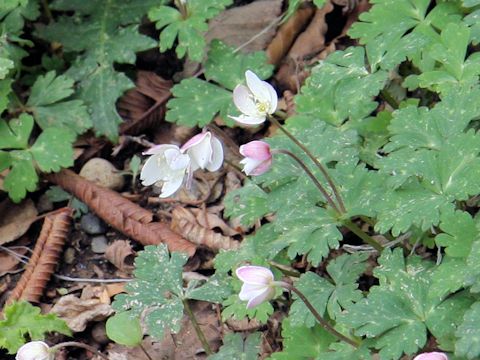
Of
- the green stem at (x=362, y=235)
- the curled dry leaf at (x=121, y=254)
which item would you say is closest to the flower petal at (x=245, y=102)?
the green stem at (x=362, y=235)

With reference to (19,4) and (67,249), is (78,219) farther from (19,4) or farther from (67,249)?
(19,4)

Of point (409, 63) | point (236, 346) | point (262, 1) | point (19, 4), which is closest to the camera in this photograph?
point (236, 346)

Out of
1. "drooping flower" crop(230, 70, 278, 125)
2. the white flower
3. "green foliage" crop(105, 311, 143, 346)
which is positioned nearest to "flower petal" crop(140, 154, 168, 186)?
the white flower

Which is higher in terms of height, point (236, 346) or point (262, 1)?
point (262, 1)

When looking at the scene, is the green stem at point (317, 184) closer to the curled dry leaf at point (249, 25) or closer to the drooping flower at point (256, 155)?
the drooping flower at point (256, 155)

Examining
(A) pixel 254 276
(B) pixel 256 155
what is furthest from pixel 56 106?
(A) pixel 254 276

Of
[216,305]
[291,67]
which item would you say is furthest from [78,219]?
[291,67]
